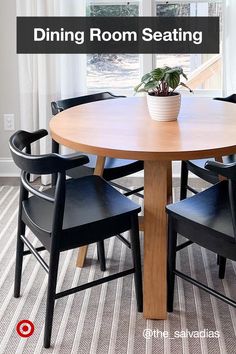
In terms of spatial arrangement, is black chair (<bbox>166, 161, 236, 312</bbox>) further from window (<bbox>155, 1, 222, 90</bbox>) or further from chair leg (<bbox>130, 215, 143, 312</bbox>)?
Answer: window (<bbox>155, 1, 222, 90</bbox>)

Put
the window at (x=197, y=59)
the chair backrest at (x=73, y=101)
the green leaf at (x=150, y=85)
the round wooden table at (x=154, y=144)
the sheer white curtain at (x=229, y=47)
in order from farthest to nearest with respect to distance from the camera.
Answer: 1. the window at (x=197, y=59)
2. the sheer white curtain at (x=229, y=47)
3. the chair backrest at (x=73, y=101)
4. the green leaf at (x=150, y=85)
5. the round wooden table at (x=154, y=144)

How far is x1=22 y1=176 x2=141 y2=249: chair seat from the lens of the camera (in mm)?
1828

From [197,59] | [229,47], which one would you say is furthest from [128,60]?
[229,47]

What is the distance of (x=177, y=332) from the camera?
1.96m

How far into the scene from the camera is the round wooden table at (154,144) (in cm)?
180

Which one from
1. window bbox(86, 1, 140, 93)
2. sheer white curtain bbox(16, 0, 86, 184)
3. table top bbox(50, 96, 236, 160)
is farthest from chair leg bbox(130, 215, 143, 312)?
window bbox(86, 1, 140, 93)

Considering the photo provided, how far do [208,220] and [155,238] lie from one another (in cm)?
26

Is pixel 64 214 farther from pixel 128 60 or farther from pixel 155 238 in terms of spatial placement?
pixel 128 60

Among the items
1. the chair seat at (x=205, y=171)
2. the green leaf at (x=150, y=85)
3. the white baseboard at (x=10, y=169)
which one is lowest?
the white baseboard at (x=10, y=169)

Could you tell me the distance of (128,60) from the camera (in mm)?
3656

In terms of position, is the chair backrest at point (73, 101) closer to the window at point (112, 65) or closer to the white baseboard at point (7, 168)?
the window at point (112, 65)

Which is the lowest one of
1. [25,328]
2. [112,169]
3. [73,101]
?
[25,328]

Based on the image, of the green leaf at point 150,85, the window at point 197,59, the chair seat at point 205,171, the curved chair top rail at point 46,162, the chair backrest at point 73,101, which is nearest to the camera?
the curved chair top rail at point 46,162

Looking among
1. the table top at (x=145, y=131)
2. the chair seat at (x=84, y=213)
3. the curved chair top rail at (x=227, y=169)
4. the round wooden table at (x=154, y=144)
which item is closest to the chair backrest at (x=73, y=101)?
the table top at (x=145, y=131)
